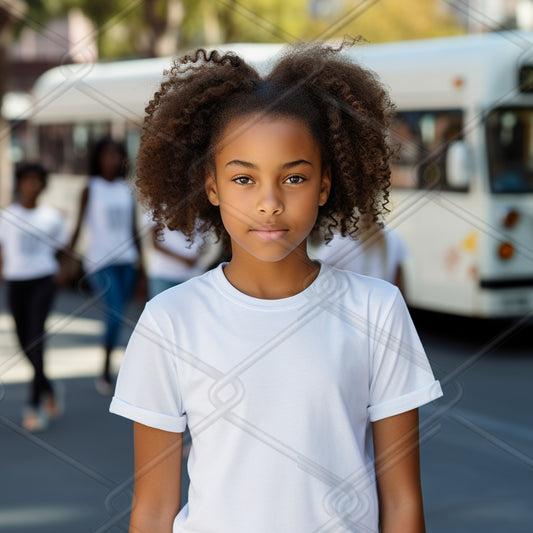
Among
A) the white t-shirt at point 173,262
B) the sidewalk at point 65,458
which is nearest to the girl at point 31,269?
the sidewalk at point 65,458

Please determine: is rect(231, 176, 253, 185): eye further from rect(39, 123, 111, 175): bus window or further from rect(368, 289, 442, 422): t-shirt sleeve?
rect(39, 123, 111, 175): bus window

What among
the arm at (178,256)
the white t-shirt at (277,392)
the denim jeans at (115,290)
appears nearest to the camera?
the white t-shirt at (277,392)

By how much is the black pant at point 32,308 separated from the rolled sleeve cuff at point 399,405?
15.2ft

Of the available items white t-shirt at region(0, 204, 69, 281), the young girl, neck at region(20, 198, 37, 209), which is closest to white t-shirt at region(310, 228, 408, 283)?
white t-shirt at region(0, 204, 69, 281)

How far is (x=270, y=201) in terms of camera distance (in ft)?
5.29

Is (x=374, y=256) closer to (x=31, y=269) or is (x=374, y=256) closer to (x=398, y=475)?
(x=31, y=269)

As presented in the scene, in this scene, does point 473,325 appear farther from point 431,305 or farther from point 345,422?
point 345,422

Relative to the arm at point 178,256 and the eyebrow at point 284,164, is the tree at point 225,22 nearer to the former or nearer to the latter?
the arm at point 178,256

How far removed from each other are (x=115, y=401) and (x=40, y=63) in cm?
4892

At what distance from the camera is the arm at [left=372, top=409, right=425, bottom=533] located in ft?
5.41

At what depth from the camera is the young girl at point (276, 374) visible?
1.60m

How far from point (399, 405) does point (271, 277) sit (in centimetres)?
29

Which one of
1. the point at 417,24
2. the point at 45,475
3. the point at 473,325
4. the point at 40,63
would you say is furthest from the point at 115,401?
the point at 40,63

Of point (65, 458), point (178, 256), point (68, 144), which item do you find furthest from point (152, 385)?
point (68, 144)
